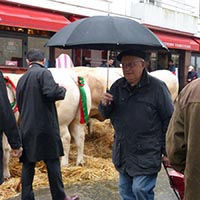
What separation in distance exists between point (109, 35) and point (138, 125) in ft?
2.92

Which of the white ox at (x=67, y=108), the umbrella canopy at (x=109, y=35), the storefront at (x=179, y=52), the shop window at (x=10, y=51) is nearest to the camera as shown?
the umbrella canopy at (x=109, y=35)

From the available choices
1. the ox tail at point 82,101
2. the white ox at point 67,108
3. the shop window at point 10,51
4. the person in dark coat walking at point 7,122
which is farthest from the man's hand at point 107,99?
the shop window at point 10,51

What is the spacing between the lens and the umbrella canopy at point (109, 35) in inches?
147

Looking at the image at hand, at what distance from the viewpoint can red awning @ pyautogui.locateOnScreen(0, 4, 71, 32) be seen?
11.4 meters

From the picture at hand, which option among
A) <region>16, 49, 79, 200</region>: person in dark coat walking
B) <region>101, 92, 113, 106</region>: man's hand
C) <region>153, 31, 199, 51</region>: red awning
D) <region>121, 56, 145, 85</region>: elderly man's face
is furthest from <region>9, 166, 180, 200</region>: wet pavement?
<region>153, 31, 199, 51</region>: red awning

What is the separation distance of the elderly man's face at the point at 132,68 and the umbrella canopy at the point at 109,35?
6.8 inches

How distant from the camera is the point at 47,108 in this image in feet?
14.9

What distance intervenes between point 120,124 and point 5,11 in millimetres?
8892

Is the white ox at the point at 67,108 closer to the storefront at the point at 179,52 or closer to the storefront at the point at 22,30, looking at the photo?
the storefront at the point at 22,30

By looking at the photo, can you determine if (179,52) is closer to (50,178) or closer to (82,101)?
(82,101)

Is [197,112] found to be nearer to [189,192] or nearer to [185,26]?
[189,192]

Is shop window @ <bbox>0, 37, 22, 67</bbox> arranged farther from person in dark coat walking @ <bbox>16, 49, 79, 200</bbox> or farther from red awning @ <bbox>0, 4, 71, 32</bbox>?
person in dark coat walking @ <bbox>16, 49, 79, 200</bbox>

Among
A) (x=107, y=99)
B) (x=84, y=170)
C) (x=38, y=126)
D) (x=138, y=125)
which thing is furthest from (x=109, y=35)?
(x=84, y=170)

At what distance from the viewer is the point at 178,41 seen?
19.2 meters
